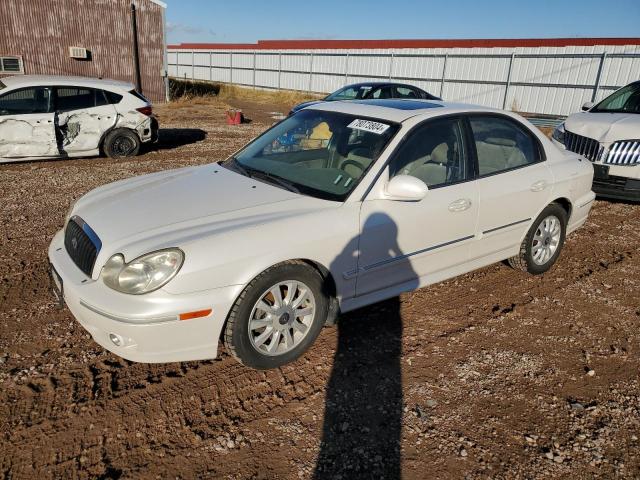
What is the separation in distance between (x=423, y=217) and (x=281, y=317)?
128cm

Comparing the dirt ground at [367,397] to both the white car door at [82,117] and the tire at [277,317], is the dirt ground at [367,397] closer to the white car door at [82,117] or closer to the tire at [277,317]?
the tire at [277,317]

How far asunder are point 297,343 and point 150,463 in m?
1.14

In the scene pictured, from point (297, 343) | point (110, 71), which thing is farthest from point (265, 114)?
Result: point (297, 343)

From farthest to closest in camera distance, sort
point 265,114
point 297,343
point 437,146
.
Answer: point 265,114
point 437,146
point 297,343

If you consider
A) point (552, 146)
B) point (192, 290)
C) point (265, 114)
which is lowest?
point (265, 114)

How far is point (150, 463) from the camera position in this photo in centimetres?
246

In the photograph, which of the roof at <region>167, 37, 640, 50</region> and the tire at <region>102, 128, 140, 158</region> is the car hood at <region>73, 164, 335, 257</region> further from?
Answer: the roof at <region>167, 37, 640, 50</region>

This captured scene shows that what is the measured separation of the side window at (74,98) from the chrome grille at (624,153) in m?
8.74

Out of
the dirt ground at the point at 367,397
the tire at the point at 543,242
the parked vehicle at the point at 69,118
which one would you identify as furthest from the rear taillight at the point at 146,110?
the tire at the point at 543,242

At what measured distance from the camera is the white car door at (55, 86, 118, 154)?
29.1 feet

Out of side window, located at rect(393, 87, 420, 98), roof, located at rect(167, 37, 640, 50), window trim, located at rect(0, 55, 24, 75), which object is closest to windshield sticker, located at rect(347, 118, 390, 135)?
side window, located at rect(393, 87, 420, 98)

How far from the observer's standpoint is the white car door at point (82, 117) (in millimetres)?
A: 8867

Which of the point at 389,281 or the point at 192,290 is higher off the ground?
the point at 192,290

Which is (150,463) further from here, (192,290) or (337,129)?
(337,129)
